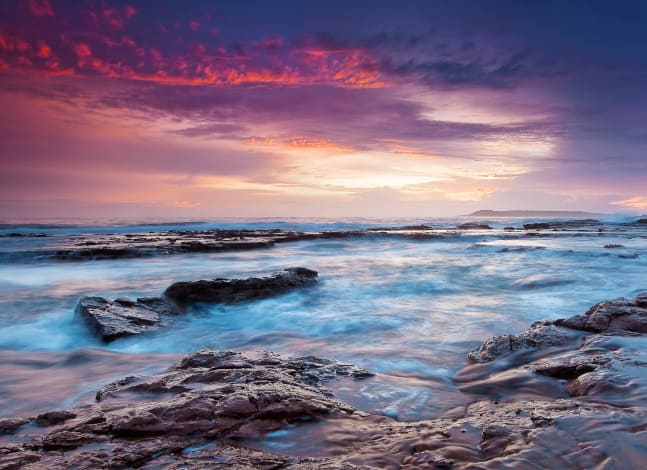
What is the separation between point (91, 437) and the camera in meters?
2.51

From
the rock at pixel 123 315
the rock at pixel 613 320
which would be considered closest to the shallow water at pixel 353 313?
the rock at pixel 123 315

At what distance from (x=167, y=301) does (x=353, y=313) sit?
3.31m

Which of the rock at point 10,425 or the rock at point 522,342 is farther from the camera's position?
the rock at point 522,342

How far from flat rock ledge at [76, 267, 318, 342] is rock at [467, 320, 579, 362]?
464 cm

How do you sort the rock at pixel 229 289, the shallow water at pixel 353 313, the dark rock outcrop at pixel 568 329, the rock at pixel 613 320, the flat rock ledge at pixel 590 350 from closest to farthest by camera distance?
the flat rock ledge at pixel 590 350 → the shallow water at pixel 353 313 → the dark rock outcrop at pixel 568 329 → the rock at pixel 613 320 → the rock at pixel 229 289

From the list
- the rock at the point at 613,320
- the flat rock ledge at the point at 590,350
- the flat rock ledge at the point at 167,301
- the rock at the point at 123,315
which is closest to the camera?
the flat rock ledge at the point at 590,350

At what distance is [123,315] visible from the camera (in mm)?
6562

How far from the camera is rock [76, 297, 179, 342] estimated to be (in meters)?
6.06

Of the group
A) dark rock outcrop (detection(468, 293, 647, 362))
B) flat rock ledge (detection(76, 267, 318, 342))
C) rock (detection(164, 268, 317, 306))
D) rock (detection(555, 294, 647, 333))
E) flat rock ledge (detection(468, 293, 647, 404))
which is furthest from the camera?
rock (detection(164, 268, 317, 306))

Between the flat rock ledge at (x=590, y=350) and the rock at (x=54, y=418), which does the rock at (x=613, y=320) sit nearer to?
the flat rock ledge at (x=590, y=350)

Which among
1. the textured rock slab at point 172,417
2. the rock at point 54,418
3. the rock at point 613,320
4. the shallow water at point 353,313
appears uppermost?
the rock at point 613,320

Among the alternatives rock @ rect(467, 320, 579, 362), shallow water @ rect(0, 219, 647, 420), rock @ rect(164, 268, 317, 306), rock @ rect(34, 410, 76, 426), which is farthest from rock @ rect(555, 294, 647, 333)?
rock @ rect(164, 268, 317, 306)

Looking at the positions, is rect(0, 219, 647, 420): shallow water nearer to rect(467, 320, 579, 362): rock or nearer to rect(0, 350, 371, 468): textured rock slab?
rect(467, 320, 579, 362): rock

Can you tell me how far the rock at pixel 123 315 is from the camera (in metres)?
6.06
